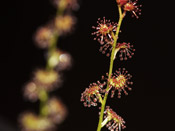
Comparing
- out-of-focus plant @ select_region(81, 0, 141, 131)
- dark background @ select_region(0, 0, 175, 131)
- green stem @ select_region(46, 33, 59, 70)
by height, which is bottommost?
out-of-focus plant @ select_region(81, 0, 141, 131)

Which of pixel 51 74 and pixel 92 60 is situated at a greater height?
pixel 92 60

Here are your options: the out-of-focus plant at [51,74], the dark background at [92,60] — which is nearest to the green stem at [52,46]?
the out-of-focus plant at [51,74]

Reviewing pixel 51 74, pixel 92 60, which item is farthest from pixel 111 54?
pixel 92 60

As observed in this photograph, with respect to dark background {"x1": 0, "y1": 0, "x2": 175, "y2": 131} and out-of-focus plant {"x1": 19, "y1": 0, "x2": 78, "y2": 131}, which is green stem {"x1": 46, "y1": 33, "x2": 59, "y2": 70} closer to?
out-of-focus plant {"x1": 19, "y1": 0, "x2": 78, "y2": 131}

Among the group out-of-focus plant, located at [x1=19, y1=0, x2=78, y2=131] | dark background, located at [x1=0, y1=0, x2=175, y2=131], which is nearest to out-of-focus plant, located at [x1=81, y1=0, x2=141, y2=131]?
out-of-focus plant, located at [x1=19, y1=0, x2=78, y2=131]

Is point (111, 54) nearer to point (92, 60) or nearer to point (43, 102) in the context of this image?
point (43, 102)

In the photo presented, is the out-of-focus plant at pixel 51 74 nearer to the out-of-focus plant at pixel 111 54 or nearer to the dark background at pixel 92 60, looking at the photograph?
the out-of-focus plant at pixel 111 54
